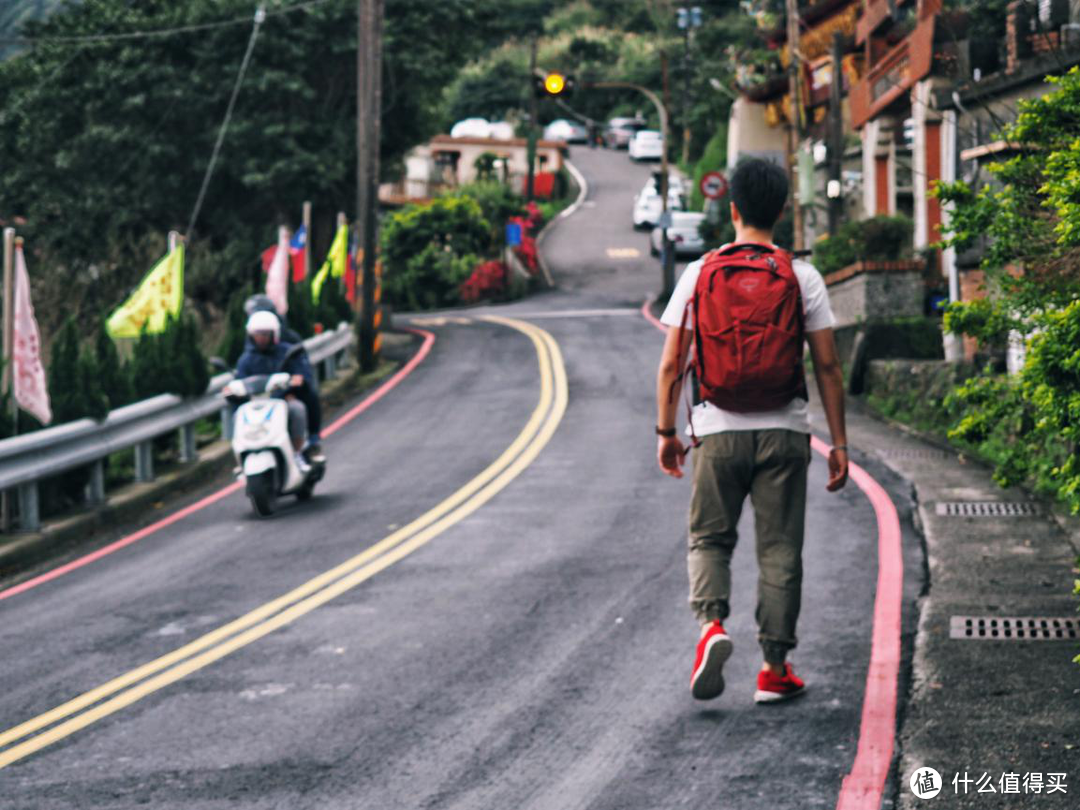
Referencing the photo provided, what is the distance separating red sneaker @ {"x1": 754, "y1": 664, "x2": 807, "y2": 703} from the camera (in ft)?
21.2

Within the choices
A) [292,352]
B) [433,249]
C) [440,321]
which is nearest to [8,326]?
[292,352]

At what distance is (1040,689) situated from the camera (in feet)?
20.9

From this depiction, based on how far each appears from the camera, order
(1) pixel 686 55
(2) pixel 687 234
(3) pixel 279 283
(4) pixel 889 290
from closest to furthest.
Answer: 1. (4) pixel 889 290
2. (3) pixel 279 283
3. (2) pixel 687 234
4. (1) pixel 686 55

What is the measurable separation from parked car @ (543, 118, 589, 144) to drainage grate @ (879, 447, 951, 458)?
8408 centimetres

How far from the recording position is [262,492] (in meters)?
12.9

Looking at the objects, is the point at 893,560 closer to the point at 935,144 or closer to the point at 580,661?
the point at 580,661

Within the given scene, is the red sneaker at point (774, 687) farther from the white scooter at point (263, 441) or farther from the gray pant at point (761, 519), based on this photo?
the white scooter at point (263, 441)

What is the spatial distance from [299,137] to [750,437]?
37381mm

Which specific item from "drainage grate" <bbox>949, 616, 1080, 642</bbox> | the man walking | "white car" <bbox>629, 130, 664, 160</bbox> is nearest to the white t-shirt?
the man walking

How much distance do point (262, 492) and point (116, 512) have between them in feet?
4.94

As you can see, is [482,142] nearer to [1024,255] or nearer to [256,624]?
[256,624]

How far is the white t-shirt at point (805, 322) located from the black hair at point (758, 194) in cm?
22

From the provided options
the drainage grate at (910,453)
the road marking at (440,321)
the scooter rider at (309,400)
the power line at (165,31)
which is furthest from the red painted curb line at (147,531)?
the power line at (165,31)

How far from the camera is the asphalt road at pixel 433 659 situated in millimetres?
5691
